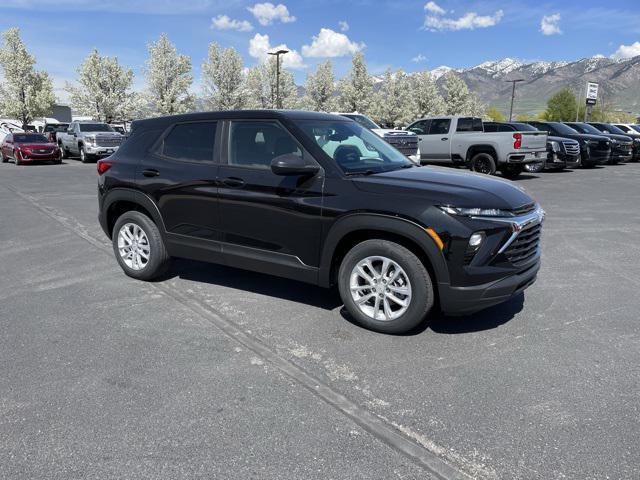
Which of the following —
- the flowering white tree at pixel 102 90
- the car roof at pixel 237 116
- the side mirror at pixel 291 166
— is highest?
the flowering white tree at pixel 102 90

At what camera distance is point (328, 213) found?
4199mm

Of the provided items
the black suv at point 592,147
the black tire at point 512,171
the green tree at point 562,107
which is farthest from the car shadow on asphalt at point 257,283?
the green tree at point 562,107

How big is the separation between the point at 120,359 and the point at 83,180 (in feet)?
47.3

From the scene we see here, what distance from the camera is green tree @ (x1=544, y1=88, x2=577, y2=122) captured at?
377ft

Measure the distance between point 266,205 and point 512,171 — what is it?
1420 centimetres

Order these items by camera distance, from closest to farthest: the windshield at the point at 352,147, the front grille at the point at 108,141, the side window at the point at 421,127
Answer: the windshield at the point at 352,147, the side window at the point at 421,127, the front grille at the point at 108,141

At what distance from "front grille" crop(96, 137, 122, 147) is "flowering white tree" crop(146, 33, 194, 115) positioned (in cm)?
3128

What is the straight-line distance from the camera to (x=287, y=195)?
14.4 feet

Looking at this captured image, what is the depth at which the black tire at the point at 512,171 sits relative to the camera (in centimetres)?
1650

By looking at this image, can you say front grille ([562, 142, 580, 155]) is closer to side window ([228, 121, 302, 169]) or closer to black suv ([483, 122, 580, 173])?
black suv ([483, 122, 580, 173])

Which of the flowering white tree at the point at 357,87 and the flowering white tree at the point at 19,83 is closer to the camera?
the flowering white tree at the point at 19,83

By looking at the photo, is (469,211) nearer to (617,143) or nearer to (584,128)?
(617,143)

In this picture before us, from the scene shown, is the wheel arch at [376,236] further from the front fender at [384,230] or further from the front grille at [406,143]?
the front grille at [406,143]

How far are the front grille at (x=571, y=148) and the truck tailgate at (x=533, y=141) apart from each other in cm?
324
